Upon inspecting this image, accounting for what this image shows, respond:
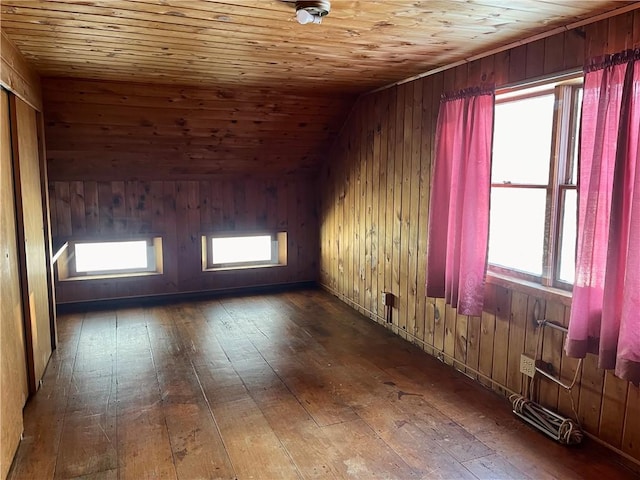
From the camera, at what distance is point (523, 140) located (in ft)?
9.45

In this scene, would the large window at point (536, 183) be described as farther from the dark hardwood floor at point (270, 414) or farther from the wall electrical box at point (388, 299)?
the wall electrical box at point (388, 299)

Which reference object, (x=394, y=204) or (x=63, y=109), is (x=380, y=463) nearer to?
(x=394, y=204)

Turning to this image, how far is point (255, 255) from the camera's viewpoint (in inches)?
221

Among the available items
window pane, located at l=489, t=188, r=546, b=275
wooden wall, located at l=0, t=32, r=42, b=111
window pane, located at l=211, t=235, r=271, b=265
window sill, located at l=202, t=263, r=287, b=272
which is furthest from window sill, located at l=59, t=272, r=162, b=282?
window pane, located at l=489, t=188, r=546, b=275

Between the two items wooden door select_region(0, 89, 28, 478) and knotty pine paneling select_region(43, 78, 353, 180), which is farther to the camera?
knotty pine paneling select_region(43, 78, 353, 180)

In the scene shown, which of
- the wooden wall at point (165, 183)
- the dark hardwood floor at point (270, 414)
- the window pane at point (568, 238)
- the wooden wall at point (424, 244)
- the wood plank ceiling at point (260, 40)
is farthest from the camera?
the wooden wall at point (165, 183)

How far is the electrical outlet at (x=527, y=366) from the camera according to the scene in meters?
2.70

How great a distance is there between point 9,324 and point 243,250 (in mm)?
3251

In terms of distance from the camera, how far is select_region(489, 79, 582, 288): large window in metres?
2.57

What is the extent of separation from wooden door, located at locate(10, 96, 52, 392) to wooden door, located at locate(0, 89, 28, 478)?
7cm

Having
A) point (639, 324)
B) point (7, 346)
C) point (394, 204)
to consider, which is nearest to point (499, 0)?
point (639, 324)

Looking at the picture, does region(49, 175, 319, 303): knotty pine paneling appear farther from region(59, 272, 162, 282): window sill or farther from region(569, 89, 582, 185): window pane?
region(569, 89, 582, 185): window pane

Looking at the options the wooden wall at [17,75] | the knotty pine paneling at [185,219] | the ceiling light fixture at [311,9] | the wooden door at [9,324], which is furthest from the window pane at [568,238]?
the knotty pine paneling at [185,219]

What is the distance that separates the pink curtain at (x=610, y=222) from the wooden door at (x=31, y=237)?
117 inches
